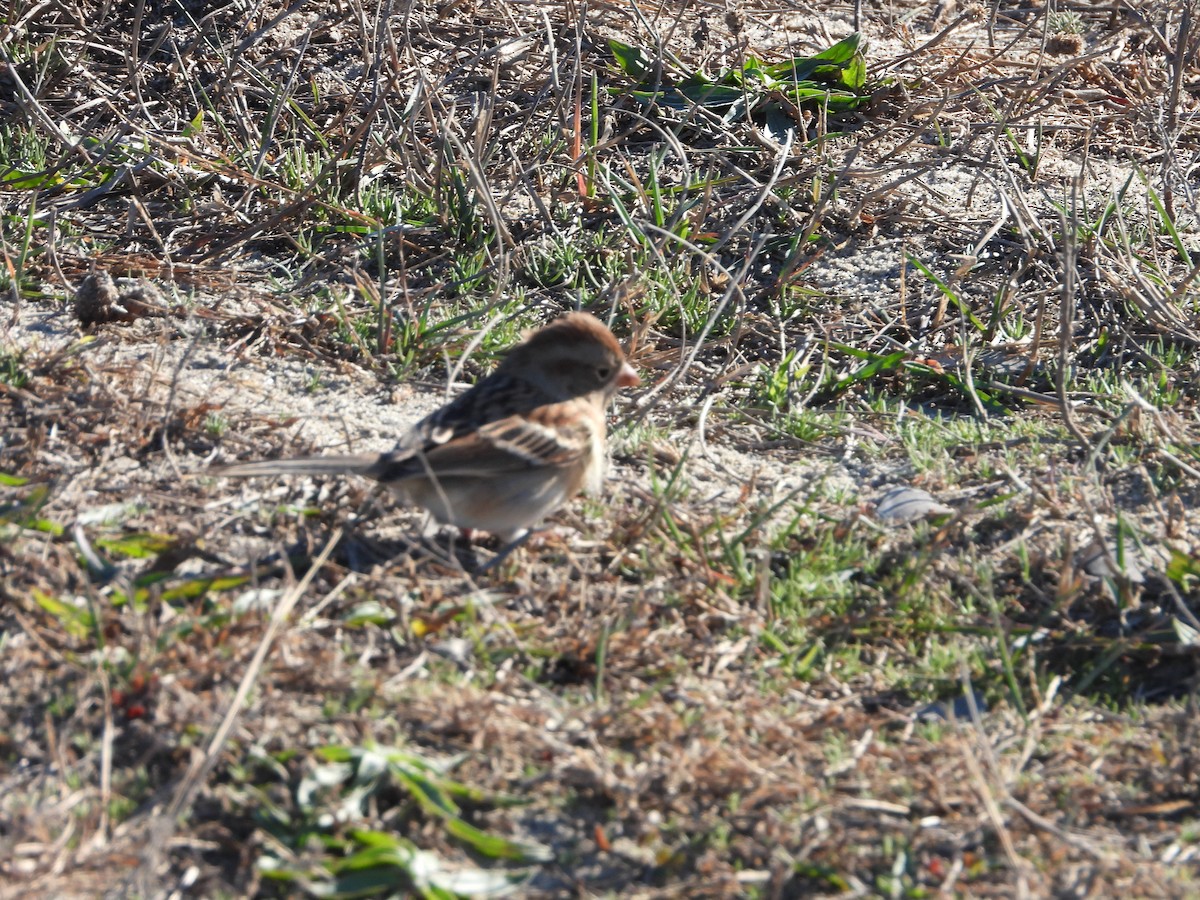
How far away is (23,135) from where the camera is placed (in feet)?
20.6

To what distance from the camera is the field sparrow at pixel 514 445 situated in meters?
4.07

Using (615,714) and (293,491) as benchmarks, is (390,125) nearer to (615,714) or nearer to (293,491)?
(293,491)

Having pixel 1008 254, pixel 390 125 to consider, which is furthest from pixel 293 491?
pixel 1008 254

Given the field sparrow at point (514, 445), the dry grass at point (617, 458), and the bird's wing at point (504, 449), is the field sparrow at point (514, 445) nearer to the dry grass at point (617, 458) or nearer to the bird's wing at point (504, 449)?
the bird's wing at point (504, 449)

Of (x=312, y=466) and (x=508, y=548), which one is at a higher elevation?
(x=312, y=466)

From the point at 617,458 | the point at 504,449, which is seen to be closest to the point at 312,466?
the point at 504,449

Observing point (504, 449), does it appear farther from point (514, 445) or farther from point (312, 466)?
point (312, 466)

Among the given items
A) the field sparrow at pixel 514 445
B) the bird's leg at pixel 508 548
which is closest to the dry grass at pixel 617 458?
the bird's leg at pixel 508 548

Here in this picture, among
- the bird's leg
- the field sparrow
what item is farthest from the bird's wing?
the bird's leg

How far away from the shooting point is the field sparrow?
4.07 meters

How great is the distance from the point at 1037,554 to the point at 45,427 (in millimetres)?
3305

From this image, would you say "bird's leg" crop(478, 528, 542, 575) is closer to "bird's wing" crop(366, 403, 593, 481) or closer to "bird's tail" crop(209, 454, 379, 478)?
"bird's wing" crop(366, 403, 593, 481)

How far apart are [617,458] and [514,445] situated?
28.0 inches

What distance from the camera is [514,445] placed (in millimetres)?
4309
